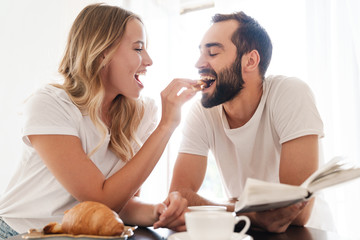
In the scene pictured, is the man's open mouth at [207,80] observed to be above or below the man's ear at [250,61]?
below

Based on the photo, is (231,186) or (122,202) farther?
(231,186)

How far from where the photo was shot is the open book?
646 mm

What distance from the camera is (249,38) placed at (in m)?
1.68

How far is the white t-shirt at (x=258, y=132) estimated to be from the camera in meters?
1.39

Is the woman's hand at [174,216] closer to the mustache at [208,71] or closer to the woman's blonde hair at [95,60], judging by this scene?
the woman's blonde hair at [95,60]

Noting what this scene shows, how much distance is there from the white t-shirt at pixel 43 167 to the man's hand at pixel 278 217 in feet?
2.23

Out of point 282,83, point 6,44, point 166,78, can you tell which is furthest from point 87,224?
point 166,78

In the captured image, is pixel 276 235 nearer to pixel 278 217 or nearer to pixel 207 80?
pixel 278 217

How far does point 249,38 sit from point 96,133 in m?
0.91

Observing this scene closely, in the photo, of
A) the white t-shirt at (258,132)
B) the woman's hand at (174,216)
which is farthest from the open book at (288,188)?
the white t-shirt at (258,132)

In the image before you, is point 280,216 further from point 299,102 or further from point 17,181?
point 17,181

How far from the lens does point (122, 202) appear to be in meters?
1.14

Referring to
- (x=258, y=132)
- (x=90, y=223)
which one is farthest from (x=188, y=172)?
(x=90, y=223)

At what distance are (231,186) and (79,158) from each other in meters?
0.79
